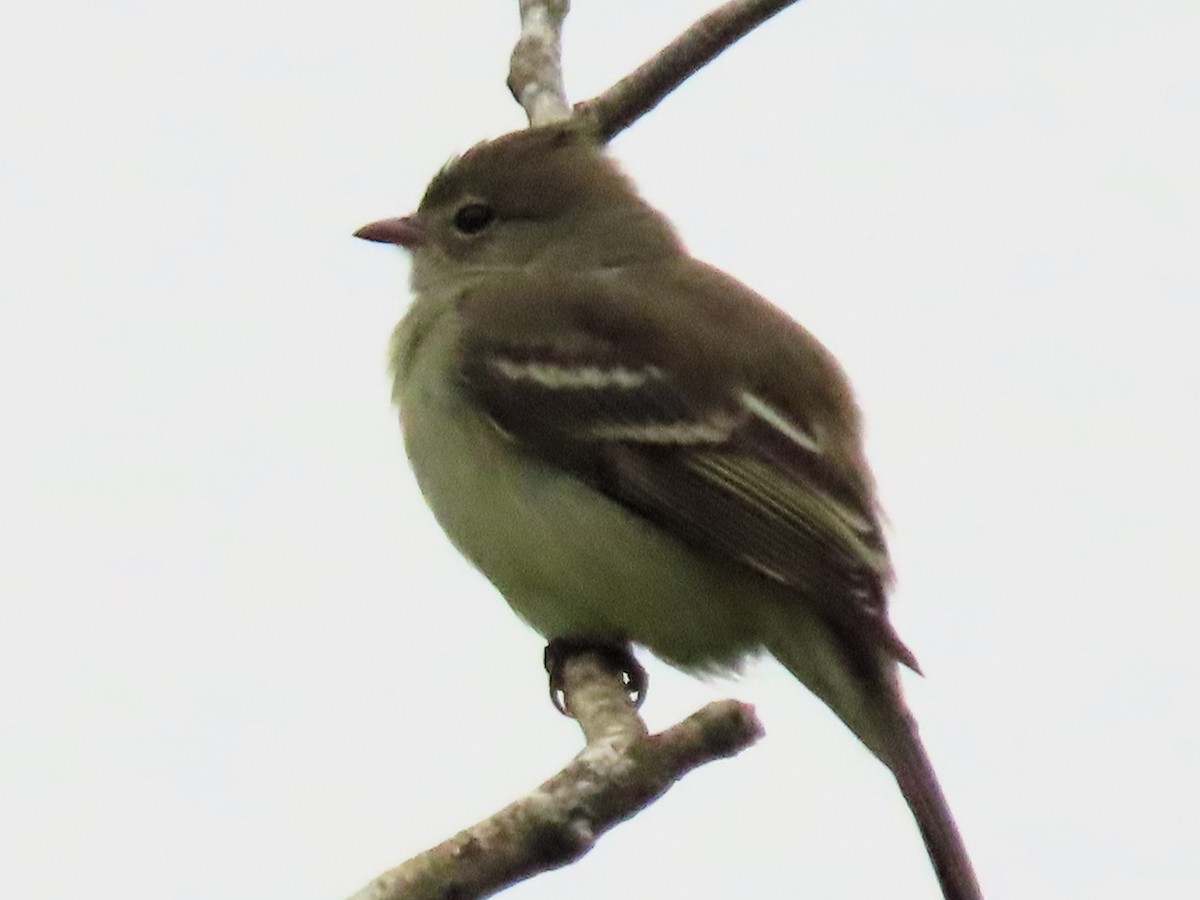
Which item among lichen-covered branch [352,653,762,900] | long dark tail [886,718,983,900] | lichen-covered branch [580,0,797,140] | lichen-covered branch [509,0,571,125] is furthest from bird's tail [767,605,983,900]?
lichen-covered branch [509,0,571,125]

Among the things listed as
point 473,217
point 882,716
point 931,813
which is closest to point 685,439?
point 882,716

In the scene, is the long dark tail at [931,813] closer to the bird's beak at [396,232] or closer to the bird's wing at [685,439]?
the bird's wing at [685,439]

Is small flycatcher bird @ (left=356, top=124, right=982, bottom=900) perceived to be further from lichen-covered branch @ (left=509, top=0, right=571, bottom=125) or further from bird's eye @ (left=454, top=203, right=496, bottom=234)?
bird's eye @ (left=454, top=203, right=496, bottom=234)

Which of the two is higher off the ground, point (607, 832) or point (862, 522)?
point (862, 522)

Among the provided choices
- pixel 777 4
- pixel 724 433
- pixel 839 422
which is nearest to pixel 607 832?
pixel 724 433

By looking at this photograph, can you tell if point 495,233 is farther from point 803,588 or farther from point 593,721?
point 593,721

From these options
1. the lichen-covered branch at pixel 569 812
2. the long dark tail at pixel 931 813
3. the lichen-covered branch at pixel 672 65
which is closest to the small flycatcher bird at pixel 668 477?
the long dark tail at pixel 931 813

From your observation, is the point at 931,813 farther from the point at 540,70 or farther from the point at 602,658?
the point at 540,70
